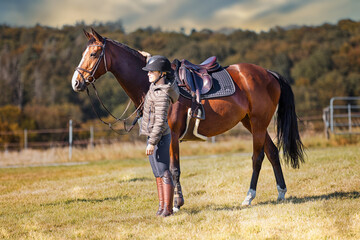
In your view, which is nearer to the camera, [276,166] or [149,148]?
[149,148]

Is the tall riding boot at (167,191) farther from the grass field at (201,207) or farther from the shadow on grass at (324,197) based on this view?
the shadow on grass at (324,197)

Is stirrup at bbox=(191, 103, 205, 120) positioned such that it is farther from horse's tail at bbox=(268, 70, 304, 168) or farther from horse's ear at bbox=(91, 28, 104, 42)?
horse's tail at bbox=(268, 70, 304, 168)

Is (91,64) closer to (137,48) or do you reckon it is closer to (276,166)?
(276,166)

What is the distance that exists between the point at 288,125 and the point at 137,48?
3169 centimetres

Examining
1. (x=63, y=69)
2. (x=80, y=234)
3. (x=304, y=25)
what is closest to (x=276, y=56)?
(x=304, y=25)

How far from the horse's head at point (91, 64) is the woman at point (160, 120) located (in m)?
0.91

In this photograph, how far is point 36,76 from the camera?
44656 mm

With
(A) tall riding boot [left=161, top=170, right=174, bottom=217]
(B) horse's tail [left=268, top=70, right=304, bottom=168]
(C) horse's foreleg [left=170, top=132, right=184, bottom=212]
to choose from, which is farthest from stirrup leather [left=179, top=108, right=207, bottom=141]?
(B) horse's tail [left=268, top=70, right=304, bottom=168]

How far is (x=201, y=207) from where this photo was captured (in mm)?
5973

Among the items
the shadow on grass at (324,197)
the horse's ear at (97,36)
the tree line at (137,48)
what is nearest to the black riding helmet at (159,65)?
the horse's ear at (97,36)

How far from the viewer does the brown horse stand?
5445 mm

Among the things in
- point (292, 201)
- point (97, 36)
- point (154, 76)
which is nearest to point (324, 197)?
point (292, 201)

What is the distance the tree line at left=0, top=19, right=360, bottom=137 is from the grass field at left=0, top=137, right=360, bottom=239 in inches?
1025

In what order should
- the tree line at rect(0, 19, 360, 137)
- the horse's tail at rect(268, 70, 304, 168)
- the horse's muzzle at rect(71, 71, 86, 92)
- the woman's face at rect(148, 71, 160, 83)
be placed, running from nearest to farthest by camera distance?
the woman's face at rect(148, 71, 160, 83)
the horse's muzzle at rect(71, 71, 86, 92)
the horse's tail at rect(268, 70, 304, 168)
the tree line at rect(0, 19, 360, 137)
